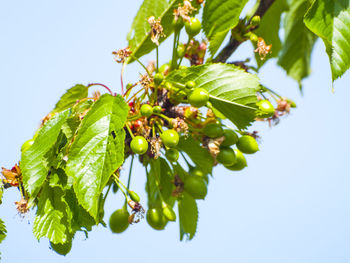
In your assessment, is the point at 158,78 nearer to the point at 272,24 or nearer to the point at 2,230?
the point at 2,230

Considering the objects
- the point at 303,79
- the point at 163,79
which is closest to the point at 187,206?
the point at 163,79

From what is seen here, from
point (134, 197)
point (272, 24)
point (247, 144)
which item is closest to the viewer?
point (134, 197)

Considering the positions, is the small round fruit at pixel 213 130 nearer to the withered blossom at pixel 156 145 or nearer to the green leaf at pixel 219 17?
the withered blossom at pixel 156 145

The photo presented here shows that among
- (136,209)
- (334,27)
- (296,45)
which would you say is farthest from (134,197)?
(296,45)

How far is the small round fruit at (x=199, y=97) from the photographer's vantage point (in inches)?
71.2

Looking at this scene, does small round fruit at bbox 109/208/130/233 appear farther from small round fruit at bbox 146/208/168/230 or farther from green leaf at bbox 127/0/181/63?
green leaf at bbox 127/0/181/63

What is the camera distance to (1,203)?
6.03ft

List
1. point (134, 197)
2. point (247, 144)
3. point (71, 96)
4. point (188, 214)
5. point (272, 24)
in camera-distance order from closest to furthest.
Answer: point (134, 197) → point (247, 144) → point (71, 96) → point (188, 214) → point (272, 24)

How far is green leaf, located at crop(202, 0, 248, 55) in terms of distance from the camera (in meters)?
1.97

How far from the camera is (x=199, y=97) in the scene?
5.94ft

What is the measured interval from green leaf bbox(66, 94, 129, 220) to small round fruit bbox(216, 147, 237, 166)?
605 millimetres

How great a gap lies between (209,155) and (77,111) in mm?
726

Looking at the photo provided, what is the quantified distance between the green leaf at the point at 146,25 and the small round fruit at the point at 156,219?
0.84 meters

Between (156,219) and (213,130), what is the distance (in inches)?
23.4
